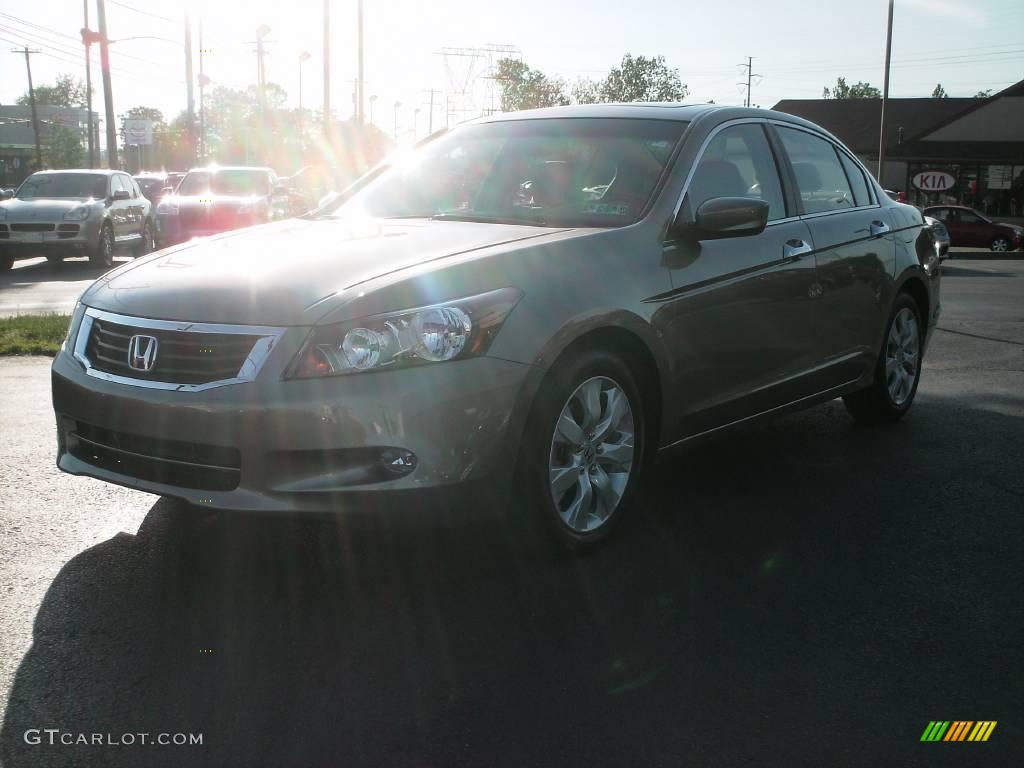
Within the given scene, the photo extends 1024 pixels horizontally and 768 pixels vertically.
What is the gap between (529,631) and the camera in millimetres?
3602

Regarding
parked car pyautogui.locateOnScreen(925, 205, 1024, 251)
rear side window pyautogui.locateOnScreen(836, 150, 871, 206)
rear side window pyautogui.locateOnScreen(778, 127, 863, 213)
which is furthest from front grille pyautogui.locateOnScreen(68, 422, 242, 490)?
parked car pyautogui.locateOnScreen(925, 205, 1024, 251)

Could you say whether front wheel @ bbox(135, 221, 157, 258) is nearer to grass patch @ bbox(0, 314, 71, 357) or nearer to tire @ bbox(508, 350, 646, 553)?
grass patch @ bbox(0, 314, 71, 357)

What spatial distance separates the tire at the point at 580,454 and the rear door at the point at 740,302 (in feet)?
1.05

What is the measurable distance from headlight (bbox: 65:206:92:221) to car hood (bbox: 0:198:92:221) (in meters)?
0.09

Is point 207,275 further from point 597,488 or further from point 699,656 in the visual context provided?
point 699,656

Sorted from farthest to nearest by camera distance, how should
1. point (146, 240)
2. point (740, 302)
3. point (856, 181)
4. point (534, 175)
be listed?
point (146, 240) → point (856, 181) → point (534, 175) → point (740, 302)

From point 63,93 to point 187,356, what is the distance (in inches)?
7232

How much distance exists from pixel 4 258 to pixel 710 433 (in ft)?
57.3

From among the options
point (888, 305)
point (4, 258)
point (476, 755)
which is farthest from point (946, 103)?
point (476, 755)

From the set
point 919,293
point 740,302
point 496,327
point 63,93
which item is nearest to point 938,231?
point 919,293

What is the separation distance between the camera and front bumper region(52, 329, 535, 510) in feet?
11.7

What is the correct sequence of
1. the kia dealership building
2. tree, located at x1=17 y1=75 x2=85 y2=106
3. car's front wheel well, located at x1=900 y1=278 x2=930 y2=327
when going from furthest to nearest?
1. tree, located at x1=17 y1=75 x2=85 y2=106
2. the kia dealership building
3. car's front wheel well, located at x1=900 y1=278 x2=930 y2=327

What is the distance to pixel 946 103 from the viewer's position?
68.2 meters
